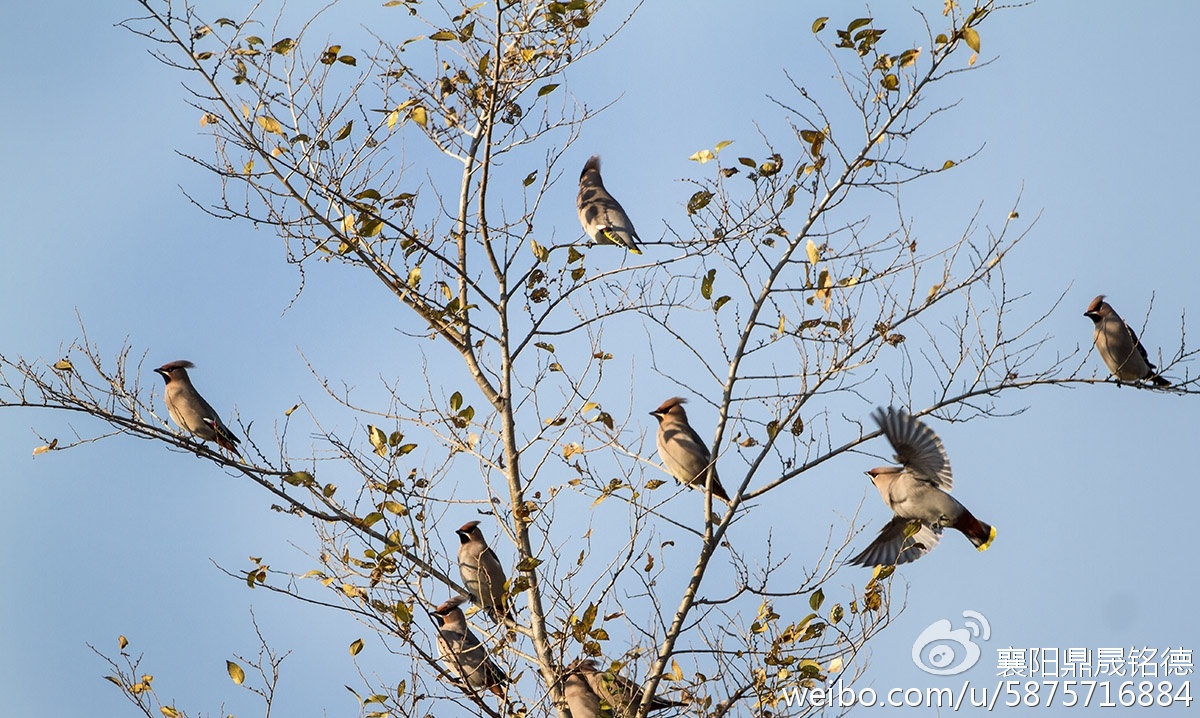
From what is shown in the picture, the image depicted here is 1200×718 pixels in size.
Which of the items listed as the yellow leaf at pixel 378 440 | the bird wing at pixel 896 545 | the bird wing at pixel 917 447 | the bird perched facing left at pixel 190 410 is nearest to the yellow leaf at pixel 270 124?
the yellow leaf at pixel 378 440

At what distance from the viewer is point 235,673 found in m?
6.11

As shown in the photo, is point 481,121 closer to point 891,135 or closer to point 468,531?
point 891,135

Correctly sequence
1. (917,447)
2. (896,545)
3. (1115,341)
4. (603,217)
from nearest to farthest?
(917,447), (896,545), (603,217), (1115,341)

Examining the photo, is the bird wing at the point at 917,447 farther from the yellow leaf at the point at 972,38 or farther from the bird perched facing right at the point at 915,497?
the yellow leaf at the point at 972,38

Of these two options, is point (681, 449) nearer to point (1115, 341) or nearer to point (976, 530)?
point (976, 530)

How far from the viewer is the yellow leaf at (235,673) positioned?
20.0 feet

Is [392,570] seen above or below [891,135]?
below

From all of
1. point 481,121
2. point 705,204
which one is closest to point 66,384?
point 481,121

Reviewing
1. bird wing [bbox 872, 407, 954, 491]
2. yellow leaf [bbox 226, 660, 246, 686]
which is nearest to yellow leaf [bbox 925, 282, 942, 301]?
bird wing [bbox 872, 407, 954, 491]

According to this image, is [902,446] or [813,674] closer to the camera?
[813,674]

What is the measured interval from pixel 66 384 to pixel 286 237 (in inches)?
46.9

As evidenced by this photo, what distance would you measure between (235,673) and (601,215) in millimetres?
4167

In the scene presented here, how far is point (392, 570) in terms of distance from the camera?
232 inches

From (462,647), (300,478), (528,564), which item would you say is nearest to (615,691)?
(528,564)
